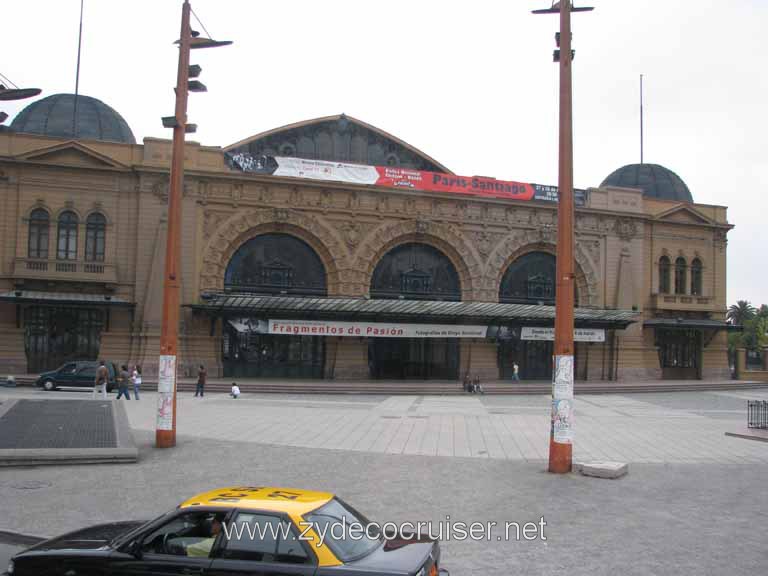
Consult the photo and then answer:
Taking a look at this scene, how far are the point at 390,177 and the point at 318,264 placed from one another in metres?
6.81

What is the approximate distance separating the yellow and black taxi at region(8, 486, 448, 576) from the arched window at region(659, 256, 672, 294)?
150 ft

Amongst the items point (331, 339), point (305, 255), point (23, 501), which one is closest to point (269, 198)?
point (305, 255)

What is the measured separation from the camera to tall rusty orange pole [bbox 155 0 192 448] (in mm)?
16938

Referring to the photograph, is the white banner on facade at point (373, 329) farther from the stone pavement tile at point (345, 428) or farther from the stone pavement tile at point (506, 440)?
the stone pavement tile at point (506, 440)

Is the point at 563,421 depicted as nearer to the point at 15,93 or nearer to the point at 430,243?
the point at 15,93

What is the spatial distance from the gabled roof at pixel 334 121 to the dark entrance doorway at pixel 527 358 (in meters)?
12.2

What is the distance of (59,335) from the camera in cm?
3847

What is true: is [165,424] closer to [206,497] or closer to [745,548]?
[206,497]

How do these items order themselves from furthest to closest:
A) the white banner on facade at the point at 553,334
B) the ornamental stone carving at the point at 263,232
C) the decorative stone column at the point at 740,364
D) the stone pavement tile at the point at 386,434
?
the decorative stone column at the point at 740,364 < the white banner on facade at the point at 553,334 < the ornamental stone carving at the point at 263,232 < the stone pavement tile at the point at 386,434

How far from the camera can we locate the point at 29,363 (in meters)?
37.6

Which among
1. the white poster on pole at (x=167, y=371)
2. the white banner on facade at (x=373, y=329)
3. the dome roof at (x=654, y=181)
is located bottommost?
the white poster on pole at (x=167, y=371)

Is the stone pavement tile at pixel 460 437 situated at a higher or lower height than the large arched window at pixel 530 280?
lower

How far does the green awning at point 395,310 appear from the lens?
127 ft

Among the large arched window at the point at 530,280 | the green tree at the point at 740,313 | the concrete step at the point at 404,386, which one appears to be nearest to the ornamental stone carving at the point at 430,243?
the large arched window at the point at 530,280
